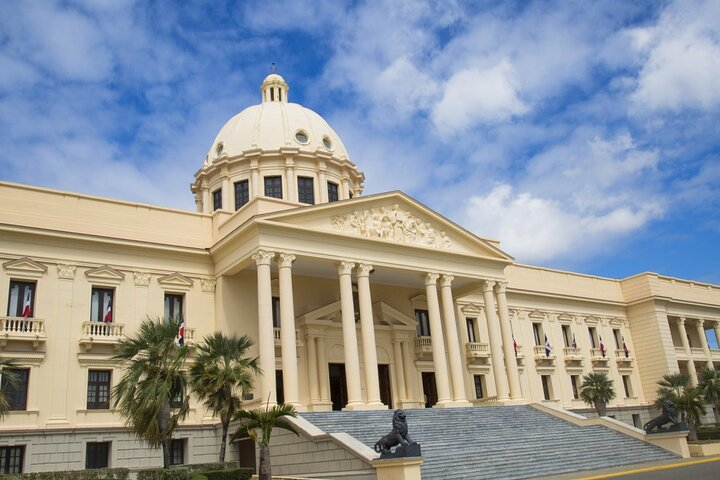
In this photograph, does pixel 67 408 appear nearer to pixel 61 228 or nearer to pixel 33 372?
pixel 33 372

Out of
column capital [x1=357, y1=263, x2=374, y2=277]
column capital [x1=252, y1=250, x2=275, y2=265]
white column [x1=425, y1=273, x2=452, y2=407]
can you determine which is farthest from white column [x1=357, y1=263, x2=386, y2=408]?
column capital [x1=252, y1=250, x2=275, y2=265]

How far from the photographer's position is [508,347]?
36188 millimetres

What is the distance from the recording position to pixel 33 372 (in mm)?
26938

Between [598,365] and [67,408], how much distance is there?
34.8 meters

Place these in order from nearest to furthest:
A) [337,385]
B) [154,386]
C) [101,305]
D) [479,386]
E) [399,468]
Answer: [399,468]
[154,386]
[101,305]
[337,385]
[479,386]

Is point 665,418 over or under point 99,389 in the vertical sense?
under

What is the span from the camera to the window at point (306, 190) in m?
43.3

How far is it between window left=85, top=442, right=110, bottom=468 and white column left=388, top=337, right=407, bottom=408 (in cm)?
1485

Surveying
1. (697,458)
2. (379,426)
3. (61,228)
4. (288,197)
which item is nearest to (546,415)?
(697,458)

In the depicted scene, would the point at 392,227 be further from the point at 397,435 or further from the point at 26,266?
the point at 26,266

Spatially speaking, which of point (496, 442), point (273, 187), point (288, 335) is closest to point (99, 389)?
point (288, 335)

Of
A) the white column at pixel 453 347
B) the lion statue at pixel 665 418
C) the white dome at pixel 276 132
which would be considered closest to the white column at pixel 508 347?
the white column at pixel 453 347

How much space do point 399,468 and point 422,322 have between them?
70.9ft

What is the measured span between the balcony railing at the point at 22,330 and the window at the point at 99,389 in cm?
265
